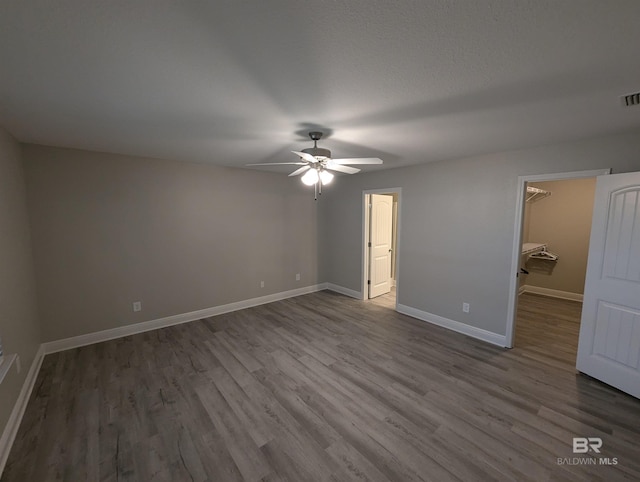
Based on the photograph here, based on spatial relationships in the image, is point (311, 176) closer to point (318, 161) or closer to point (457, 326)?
point (318, 161)

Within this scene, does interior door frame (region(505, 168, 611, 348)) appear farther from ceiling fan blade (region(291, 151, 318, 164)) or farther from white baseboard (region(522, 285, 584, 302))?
white baseboard (region(522, 285, 584, 302))

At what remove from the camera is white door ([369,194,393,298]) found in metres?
5.02

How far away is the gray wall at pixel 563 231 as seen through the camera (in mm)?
4844

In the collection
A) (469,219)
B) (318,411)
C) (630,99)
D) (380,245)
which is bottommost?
(318,411)

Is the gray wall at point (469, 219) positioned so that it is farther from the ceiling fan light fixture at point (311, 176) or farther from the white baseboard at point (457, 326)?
the ceiling fan light fixture at point (311, 176)

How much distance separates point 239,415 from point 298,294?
3.21 m

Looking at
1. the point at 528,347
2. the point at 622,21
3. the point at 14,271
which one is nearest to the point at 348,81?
the point at 622,21

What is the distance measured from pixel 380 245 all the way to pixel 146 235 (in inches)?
156

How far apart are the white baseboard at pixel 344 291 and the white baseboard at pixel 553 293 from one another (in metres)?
3.58

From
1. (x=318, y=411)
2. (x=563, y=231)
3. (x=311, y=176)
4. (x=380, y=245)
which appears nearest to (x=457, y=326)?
(x=380, y=245)

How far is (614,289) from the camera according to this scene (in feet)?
8.04

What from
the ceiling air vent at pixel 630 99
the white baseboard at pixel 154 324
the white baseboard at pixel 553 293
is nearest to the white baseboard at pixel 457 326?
the white baseboard at pixel 154 324

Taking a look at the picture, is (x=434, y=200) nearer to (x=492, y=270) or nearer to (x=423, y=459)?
(x=492, y=270)

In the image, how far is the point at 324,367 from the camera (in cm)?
287
